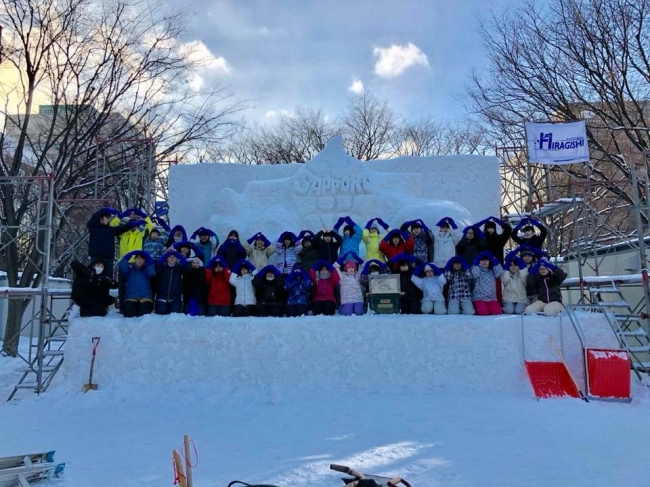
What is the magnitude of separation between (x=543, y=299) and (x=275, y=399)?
4.16m

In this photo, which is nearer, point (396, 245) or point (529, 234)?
point (396, 245)

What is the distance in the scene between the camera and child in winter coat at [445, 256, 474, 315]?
7.65 m

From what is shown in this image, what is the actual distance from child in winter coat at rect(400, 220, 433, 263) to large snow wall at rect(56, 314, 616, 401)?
6.88 ft

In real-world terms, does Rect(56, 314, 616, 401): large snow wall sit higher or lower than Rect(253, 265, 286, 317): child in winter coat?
lower

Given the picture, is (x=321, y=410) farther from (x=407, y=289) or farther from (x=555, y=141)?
(x=555, y=141)

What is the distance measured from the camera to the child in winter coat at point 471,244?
352 inches

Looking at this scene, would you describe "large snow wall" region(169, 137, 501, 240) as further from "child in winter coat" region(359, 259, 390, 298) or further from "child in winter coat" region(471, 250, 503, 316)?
"child in winter coat" region(359, 259, 390, 298)

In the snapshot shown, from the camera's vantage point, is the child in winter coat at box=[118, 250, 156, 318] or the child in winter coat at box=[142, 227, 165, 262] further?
the child in winter coat at box=[142, 227, 165, 262]

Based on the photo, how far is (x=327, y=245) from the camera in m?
9.09

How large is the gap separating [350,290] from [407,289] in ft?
2.83

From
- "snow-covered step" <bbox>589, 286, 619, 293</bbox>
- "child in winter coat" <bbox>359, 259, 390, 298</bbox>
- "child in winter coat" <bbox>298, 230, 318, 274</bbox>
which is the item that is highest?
"child in winter coat" <bbox>298, 230, 318, 274</bbox>

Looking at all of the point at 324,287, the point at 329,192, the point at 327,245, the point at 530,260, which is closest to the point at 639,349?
the point at 530,260

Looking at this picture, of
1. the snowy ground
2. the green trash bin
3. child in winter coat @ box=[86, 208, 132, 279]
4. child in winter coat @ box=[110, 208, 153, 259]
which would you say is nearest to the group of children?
the green trash bin

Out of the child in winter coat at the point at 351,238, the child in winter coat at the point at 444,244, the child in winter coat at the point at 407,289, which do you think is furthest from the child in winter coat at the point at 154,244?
the child in winter coat at the point at 444,244
